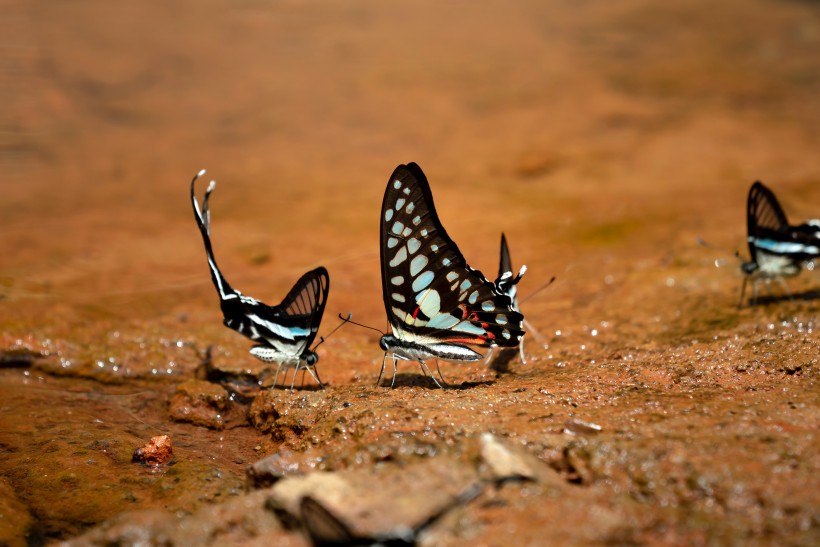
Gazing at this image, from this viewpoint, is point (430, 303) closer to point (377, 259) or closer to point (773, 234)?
point (773, 234)

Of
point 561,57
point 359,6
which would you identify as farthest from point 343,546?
point 359,6

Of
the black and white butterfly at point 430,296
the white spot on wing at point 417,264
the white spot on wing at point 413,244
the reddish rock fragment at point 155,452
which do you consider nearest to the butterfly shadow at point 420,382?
the black and white butterfly at point 430,296

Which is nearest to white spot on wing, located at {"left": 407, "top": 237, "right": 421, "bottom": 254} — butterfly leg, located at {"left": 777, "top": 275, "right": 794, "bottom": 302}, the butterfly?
the butterfly

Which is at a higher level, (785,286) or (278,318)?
(278,318)

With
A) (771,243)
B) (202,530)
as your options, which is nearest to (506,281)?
(771,243)

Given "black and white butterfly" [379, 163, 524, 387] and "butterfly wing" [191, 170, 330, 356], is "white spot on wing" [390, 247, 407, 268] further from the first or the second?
"butterfly wing" [191, 170, 330, 356]
